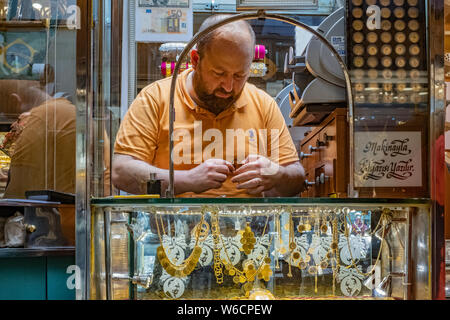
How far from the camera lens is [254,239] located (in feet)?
4.65

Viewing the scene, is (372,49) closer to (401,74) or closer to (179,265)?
(401,74)

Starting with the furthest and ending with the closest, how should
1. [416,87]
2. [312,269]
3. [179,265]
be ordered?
[416,87], [312,269], [179,265]

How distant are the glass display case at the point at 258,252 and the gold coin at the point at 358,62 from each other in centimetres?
66

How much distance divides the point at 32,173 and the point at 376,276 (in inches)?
50.7

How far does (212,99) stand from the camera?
1.98 meters

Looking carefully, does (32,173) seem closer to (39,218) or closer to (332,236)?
(39,218)

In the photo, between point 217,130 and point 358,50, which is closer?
point 358,50

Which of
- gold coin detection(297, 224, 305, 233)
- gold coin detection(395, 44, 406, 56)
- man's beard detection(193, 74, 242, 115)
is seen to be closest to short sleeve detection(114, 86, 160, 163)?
man's beard detection(193, 74, 242, 115)

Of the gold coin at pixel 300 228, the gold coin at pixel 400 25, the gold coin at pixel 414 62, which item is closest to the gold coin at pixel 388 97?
the gold coin at pixel 414 62

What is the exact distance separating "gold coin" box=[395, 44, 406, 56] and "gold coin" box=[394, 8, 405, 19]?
0.10 meters

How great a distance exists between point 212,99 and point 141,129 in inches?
11.5

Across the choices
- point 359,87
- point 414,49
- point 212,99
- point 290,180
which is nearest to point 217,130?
point 212,99

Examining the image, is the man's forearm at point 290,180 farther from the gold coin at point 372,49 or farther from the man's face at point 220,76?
the gold coin at point 372,49

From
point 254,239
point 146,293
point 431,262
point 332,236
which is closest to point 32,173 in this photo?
point 146,293
